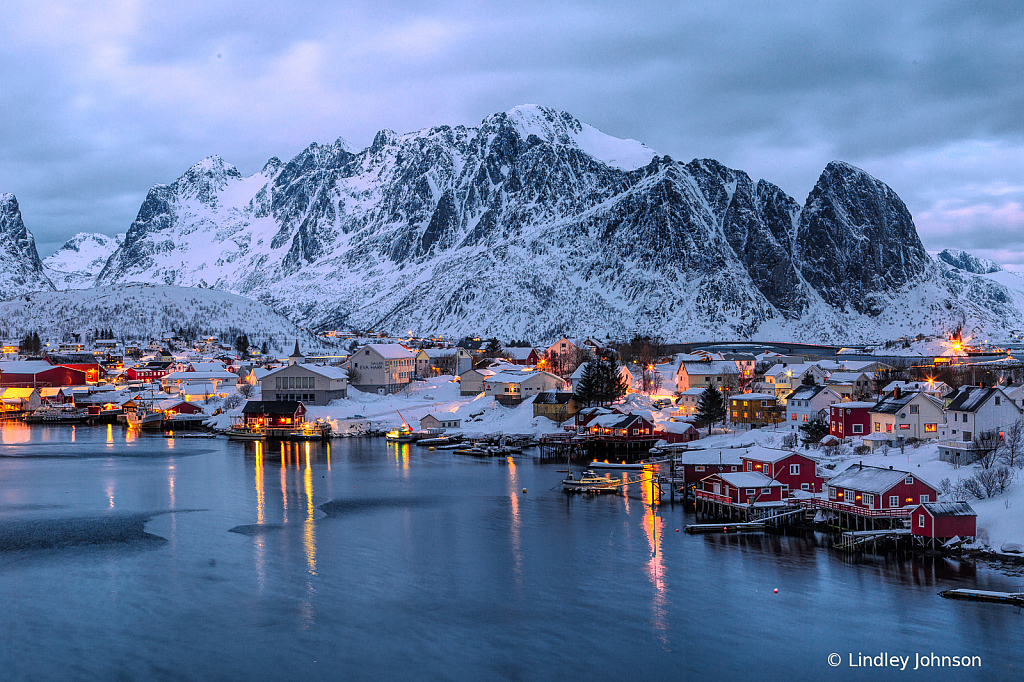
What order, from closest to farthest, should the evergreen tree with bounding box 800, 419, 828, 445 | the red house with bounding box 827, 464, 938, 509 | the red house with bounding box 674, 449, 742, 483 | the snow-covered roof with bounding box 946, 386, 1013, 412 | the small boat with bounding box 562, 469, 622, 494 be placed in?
the red house with bounding box 827, 464, 938, 509
the snow-covered roof with bounding box 946, 386, 1013, 412
the red house with bounding box 674, 449, 742, 483
the small boat with bounding box 562, 469, 622, 494
the evergreen tree with bounding box 800, 419, 828, 445

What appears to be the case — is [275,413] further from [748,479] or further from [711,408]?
[748,479]

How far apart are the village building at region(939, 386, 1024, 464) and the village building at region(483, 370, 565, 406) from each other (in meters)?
48.8

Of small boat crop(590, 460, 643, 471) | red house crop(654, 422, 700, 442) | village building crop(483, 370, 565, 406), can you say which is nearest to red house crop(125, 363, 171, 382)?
village building crop(483, 370, 565, 406)

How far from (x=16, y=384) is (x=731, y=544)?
386ft

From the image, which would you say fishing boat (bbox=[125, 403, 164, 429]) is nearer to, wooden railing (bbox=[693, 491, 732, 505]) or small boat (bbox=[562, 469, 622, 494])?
small boat (bbox=[562, 469, 622, 494])

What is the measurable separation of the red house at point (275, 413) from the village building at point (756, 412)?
44.2m

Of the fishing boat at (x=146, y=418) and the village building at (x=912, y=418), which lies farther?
the fishing boat at (x=146, y=418)

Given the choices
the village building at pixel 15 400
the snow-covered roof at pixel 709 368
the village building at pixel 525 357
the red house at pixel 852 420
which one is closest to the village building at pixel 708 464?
the red house at pixel 852 420

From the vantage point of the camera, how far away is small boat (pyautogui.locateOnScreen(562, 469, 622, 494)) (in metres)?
56.5

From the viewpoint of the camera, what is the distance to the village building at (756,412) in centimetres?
7562

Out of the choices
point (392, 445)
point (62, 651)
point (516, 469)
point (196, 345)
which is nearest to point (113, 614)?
point (62, 651)

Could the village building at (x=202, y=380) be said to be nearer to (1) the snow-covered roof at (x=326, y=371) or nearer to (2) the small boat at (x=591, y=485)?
(1) the snow-covered roof at (x=326, y=371)

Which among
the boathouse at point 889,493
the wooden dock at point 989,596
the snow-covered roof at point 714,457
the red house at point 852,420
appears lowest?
the wooden dock at point 989,596

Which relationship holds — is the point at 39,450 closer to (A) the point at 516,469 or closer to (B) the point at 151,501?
(B) the point at 151,501
